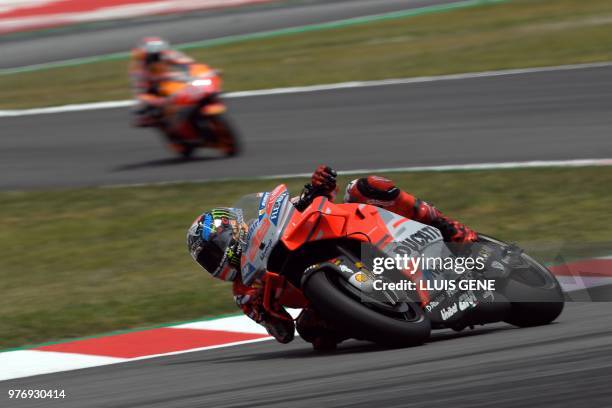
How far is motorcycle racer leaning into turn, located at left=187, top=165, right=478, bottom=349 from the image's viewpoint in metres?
6.11

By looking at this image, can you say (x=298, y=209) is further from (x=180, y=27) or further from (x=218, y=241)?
(x=180, y=27)

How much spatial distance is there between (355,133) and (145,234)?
4898 mm

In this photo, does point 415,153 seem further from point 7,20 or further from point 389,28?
A: point 7,20

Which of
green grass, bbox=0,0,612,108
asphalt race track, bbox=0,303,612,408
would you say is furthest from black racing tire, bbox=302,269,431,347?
green grass, bbox=0,0,612,108

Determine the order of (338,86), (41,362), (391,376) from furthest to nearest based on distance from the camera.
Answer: (338,86)
(41,362)
(391,376)

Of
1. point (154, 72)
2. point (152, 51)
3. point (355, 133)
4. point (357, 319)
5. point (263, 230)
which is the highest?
point (263, 230)

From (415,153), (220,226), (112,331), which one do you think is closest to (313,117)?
(415,153)

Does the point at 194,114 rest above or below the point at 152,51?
below

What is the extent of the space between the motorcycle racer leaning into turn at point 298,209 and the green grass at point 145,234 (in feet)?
6.12

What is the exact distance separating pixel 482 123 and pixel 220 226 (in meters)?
9.31

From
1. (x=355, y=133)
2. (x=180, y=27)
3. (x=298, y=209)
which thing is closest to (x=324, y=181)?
(x=298, y=209)

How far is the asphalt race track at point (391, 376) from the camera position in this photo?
15.4ft

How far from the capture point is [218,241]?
612cm

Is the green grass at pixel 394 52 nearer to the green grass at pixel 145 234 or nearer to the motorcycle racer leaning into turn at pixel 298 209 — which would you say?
the green grass at pixel 145 234
